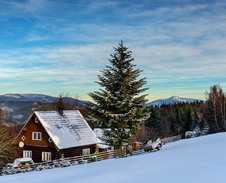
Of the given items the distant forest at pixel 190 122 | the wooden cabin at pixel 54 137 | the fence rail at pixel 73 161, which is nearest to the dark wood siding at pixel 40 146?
the wooden cabin at pixel 54 137

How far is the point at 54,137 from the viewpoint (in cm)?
2969

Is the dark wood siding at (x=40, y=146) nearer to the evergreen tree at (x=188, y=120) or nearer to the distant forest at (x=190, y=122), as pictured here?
the distant forest at (x=190, y=122)

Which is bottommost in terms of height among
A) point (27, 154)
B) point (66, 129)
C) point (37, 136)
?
point (27, 154)

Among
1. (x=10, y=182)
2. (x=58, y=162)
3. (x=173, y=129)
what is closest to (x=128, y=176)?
(x=10, y=182)

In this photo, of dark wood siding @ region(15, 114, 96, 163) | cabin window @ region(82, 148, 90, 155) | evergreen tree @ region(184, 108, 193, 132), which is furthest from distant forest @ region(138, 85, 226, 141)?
dark wood siding @ region(15, 114, 96, 163)

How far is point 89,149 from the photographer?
112 ft

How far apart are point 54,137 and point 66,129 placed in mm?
2715

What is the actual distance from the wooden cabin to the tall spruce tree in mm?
7299

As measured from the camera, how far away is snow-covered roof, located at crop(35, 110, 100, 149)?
30.0 meters

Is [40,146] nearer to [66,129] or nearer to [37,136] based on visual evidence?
[37,136]

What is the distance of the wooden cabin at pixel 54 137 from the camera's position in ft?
98.7

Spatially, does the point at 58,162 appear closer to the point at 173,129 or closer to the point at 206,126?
the point at 206,126

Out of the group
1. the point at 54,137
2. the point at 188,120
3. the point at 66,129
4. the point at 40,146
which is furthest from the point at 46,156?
→ the point at 188,120

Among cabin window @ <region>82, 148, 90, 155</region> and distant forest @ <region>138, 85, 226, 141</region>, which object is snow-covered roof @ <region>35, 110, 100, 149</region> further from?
distant forest @ <region>138, 85, 226, 141</region>
